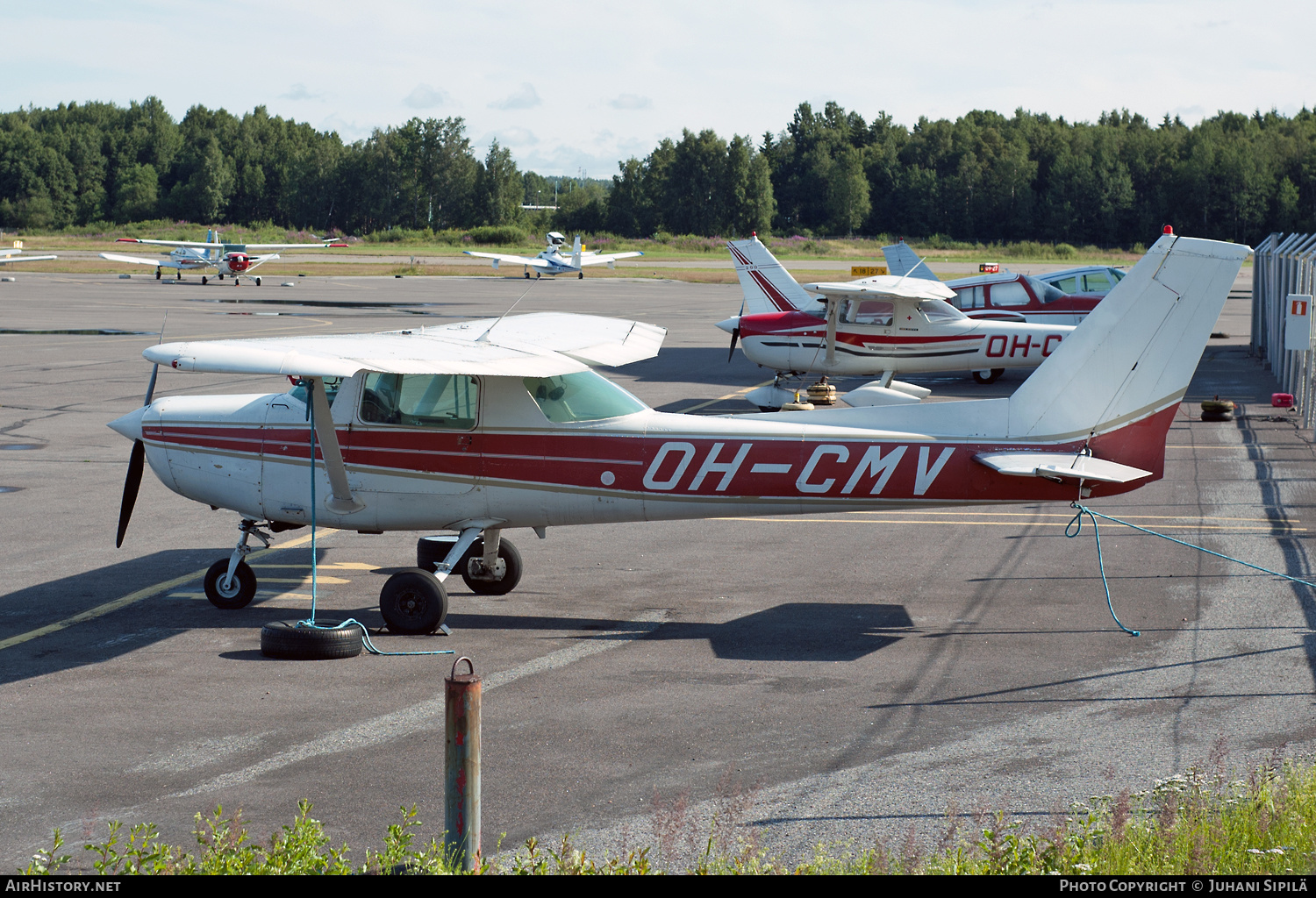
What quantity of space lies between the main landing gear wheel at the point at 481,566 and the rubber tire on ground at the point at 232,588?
4.60 feet

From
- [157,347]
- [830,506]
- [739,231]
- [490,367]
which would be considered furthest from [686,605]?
[739,231]

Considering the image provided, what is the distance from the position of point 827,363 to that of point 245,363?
1602 cm

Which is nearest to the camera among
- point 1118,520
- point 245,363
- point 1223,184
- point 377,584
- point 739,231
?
point 245,363

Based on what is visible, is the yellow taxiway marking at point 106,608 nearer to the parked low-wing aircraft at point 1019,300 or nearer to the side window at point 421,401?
the side window at point 421,401

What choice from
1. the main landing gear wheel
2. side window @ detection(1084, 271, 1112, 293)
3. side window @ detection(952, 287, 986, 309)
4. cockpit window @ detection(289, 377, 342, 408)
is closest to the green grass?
cockpit window @ detection(289, 377, 342, 408)

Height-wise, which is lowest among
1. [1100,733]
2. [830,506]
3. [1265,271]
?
[1100,733]

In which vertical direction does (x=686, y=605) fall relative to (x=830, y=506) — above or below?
below

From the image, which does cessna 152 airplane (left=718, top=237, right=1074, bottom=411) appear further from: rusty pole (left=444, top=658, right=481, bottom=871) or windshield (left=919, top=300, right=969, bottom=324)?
rusty pole (left=444, top=658, right=481, bottom=871)

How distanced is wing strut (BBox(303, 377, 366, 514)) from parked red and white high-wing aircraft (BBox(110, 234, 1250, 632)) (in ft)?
0.05

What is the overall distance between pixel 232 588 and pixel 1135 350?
Answer: 7214 millimetres

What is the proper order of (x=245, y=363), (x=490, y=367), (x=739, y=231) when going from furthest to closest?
(x=739, y=231)
(x=490, y=367)
(x=245, y=363)

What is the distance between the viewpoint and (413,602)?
8.84 metres

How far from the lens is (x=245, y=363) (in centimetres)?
764
